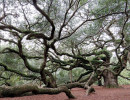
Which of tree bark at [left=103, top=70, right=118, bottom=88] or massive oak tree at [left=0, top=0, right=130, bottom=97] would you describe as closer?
massive oak tree at [left=0, top=0, right=130, bottom=97]

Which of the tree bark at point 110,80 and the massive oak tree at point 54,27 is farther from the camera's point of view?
Answer: the tree bark at point 110,80

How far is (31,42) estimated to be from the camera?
880 centimetres

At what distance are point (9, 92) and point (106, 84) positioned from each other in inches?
287

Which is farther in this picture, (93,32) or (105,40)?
(105,40)

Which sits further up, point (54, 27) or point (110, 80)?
point (54, 27)

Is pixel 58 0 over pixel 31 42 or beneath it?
over

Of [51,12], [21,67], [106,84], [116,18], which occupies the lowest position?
[106,84]

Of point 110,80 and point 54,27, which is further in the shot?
point 110,80

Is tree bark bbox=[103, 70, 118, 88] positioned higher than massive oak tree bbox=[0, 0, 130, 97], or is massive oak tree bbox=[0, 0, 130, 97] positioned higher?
massive oak tree bbox=[0, 0, 130, 97]

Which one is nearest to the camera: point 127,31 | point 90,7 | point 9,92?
point 9,92

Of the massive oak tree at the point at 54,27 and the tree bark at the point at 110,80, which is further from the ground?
the massive oak tree at the point at 54,27

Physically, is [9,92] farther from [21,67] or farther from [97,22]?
[21,67]

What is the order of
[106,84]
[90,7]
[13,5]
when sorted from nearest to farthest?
1. [13,5]
2. [90,7]
3. [106,84]

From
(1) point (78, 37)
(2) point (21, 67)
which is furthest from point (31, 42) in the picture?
(1) point (78, 37)
